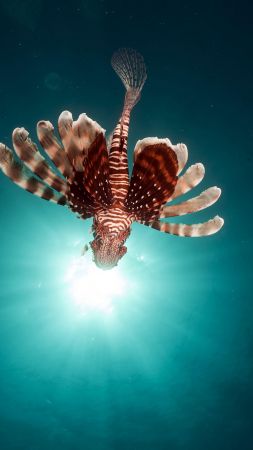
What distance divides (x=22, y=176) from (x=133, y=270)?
13.6 m

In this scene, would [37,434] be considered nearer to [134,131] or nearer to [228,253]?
[228,253]

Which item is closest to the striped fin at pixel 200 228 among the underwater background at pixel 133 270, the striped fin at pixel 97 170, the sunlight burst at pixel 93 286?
the striped fin at pixel 97 170

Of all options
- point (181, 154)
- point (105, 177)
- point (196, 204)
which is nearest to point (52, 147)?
point (105, 177)

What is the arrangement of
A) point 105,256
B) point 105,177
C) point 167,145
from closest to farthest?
1. point 167,145
2. point 105,177
3. point 105,256

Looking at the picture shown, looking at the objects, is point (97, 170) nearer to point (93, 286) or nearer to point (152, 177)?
point (152, 177)

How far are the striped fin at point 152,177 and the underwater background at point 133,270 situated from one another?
716cm

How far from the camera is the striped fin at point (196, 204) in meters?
4.63

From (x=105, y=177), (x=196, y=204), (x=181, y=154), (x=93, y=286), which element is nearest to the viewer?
(x=105, y=177)

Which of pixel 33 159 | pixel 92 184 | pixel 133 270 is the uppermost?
pixel 133 270

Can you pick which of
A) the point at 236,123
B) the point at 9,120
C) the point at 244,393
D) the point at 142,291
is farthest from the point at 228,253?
the point at 244,393

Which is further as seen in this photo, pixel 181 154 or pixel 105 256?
pixel 105 256

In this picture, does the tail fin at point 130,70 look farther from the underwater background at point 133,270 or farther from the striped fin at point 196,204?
the underwater background at point 133,270

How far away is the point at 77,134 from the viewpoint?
3770 millimetres

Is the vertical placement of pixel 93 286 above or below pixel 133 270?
below
